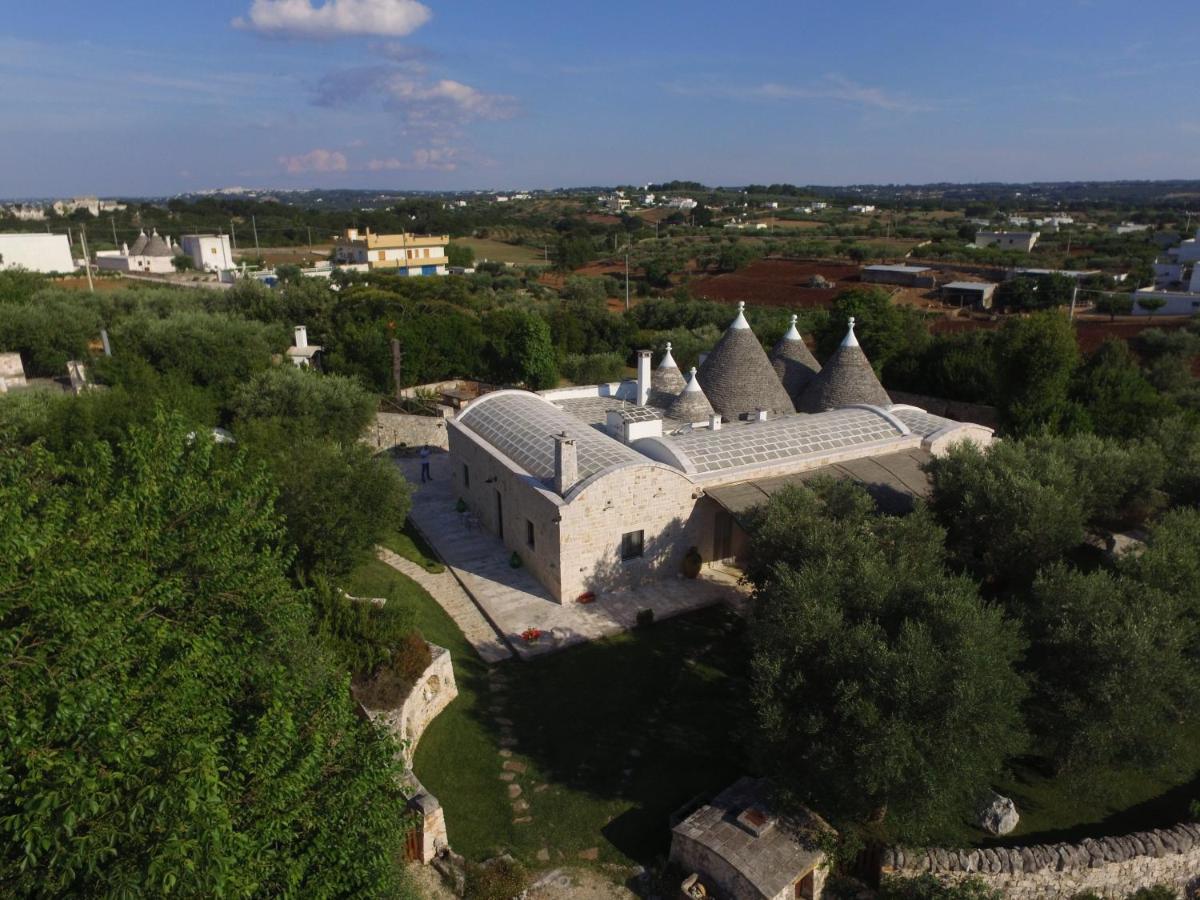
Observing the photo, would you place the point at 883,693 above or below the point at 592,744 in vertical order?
above

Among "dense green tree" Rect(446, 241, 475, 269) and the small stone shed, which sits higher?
"dense green tree" Rect(446, 241, 475, 269)

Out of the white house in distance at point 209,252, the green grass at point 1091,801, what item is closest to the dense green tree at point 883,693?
the green grass at point 1091,801

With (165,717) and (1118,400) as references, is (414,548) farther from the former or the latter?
(1118,400)

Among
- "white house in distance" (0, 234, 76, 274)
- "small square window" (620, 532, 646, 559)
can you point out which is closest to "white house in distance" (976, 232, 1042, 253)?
"small square window" (620, 532, 646, 559)

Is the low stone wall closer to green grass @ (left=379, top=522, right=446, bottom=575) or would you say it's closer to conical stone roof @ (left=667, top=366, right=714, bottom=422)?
green grass @ (left=379, top=522, right=446, bottom=575)

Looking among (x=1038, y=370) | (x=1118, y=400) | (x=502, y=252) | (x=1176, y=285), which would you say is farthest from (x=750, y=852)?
(x=502, y=252)

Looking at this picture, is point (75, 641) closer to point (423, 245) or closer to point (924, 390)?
point (924, 390)
